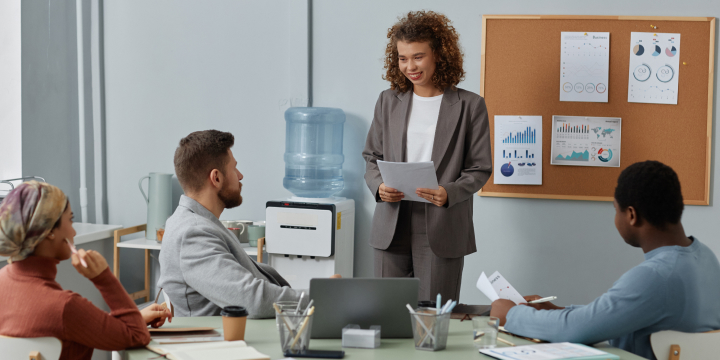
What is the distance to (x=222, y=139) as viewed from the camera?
184 centimetres

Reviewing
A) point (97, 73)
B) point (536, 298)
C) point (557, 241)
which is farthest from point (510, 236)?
point (97, 73)

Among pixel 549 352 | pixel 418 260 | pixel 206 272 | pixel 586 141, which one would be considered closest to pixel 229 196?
pixel 206 272

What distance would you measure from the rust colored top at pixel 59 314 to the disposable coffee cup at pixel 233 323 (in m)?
0.17

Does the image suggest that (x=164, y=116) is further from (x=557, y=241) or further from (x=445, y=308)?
(x=445, y=308)

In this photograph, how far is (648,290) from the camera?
4.27ft

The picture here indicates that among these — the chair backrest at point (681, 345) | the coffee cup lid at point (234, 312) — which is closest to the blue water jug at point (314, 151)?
the coffee cup lid at point (234, 312)

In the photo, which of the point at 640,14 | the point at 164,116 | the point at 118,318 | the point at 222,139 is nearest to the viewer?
the point at 118,318

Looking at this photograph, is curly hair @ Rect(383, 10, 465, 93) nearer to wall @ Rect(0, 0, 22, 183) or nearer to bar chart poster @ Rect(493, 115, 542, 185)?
bar chart poster @ Rect(493, 115, 542, 185)

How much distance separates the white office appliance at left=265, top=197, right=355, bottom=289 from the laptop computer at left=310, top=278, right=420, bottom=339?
165 centimetres

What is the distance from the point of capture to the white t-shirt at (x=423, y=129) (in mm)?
2535

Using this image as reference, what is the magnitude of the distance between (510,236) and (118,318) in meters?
2.45

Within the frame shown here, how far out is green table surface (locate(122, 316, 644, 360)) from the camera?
129 centimetres

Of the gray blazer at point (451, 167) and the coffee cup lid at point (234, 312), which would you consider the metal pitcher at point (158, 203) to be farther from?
the coffee cup lid at point (234, 312)

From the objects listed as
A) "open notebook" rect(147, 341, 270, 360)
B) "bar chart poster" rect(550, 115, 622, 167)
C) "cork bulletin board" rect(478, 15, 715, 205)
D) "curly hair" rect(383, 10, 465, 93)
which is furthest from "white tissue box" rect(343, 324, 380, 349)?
"bar chart poster" rect(550, 115, 622, 167)
